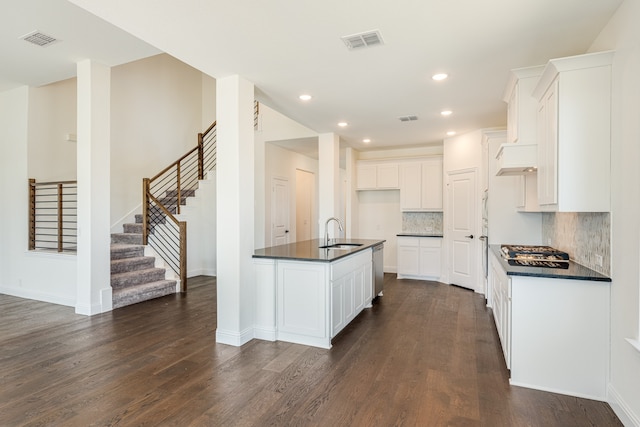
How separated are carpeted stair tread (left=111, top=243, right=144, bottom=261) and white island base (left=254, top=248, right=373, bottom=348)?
3.11 meters

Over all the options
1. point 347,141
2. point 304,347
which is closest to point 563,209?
point 304,347

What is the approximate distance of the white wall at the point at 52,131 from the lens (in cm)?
516

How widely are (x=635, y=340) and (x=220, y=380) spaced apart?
2.83 meters

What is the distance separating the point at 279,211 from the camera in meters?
7.56

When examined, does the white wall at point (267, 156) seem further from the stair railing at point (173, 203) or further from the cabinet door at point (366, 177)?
the cabinet door at point (366, 177)

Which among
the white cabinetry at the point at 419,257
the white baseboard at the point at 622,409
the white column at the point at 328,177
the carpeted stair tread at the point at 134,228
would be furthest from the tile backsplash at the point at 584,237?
the carpeted stair tread at the point at 134,228

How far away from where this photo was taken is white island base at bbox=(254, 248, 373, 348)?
11.0ft

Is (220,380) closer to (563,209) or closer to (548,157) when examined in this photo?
(563,209)

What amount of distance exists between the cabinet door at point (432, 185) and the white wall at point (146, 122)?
213 inches

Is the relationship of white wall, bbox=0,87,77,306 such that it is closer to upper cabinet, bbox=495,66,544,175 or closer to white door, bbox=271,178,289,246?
white door, bbox=271,178,289,246

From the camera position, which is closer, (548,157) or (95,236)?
(548,157)

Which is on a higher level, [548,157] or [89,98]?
[89,98]

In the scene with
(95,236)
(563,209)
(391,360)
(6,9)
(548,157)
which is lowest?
(391,360)

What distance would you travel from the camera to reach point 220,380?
2.67 m
